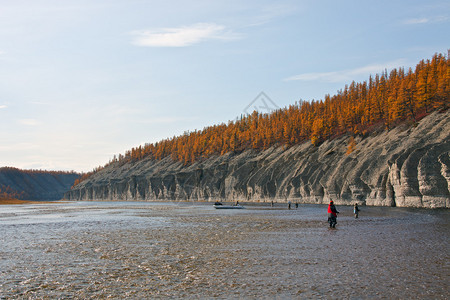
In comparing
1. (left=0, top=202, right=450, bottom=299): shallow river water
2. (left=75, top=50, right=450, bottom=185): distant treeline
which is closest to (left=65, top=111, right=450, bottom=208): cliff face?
(left=75, top=50, right=450, bottom=185): distant treeline

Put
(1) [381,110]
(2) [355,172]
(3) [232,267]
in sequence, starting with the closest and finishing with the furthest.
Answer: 1. (3) [232,267]
2. (2) [355,172]
3. (1) [381,110]

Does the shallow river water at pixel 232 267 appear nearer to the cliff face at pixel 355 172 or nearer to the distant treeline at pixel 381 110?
the cliff face at pixel 355 172

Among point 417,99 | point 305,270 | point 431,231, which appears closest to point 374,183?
point 417,99

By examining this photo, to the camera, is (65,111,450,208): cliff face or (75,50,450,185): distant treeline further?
(75,50,450,185): distant treeline

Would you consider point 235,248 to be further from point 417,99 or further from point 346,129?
point 346,129

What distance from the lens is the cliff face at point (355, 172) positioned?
214 ft

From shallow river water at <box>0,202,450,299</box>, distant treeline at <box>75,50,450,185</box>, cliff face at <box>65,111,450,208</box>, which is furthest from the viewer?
distant treeline at <box>75,50,450,185</box>

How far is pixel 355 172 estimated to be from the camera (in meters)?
85.5

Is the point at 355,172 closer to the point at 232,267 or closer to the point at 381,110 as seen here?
the point at 381,110

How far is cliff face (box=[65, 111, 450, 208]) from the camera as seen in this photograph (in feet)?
214

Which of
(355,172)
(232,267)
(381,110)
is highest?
(381,110)

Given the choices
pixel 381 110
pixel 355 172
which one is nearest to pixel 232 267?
pixel 355 172

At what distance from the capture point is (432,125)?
8244 centimetres

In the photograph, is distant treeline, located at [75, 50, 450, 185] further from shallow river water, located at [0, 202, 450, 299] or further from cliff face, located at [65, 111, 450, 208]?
shallow river water, located at [0, 202, 450, 299]
